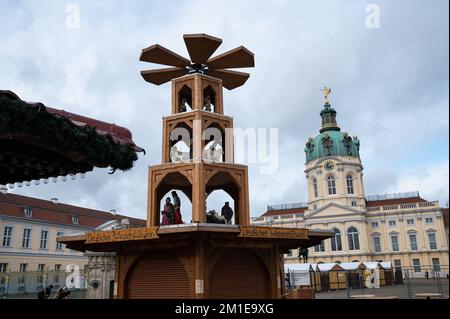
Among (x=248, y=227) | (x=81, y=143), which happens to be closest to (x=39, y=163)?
(x=81, y=143)

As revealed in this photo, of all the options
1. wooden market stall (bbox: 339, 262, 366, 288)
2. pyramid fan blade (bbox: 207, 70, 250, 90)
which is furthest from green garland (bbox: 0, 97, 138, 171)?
wooden market stall (bbox: 339, 262, 366, 288)

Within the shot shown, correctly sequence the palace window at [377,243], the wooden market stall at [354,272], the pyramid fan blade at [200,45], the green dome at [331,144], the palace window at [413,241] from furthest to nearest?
1. the green dome at [331,144]
2. the palace window at [377,243]
3. the palace window at [413,241]
4. the wooden market stall at [354,272]
5. the pyramid fan blade at [200,45]

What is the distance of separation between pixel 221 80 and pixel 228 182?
13.4 feet

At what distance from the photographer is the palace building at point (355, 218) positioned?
64500 millimetres

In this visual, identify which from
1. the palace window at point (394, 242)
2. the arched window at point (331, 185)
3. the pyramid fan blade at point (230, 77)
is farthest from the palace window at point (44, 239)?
the palace window at point (394, 242)

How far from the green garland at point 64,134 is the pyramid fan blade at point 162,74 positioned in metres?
5.70

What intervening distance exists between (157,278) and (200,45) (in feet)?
26.5

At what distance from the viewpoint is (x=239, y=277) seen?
42.9 feet

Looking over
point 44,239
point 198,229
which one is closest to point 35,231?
point 44,239

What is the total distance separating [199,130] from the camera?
1448 cm

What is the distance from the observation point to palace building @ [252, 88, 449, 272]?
6450 centimetres

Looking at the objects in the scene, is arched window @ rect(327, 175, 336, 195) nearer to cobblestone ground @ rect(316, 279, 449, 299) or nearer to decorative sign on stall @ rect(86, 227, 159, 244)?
cobblestone ground @ rect(316, 279, 449, 299)

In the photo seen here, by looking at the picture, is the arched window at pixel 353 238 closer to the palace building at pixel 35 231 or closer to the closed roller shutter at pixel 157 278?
the palace building at pixel 35 231

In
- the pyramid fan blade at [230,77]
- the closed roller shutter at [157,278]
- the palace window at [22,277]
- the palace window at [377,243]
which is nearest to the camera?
the closed roller shutter at [157,278]
